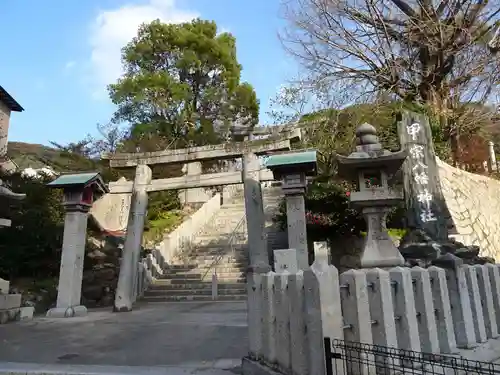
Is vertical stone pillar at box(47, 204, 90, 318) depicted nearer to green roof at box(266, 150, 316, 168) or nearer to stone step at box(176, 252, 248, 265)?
green roof at box(266, 150, 316, 168)

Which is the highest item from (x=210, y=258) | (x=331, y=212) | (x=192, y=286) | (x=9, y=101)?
(x=9, y=101)

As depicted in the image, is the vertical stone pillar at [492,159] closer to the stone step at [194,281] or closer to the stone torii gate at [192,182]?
the stone torii gate at [192,182]

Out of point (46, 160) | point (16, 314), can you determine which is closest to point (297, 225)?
point (16, 314)

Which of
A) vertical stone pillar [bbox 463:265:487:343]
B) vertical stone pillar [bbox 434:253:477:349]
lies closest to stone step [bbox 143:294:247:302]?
vertical stone pillar [bbox 463:265:487:343]

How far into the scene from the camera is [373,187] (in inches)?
248

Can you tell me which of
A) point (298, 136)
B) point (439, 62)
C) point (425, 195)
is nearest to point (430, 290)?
point (425, 195)

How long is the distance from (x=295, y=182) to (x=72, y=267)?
247 inches

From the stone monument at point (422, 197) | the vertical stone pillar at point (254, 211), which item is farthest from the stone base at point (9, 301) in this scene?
the stone monument at point (422, 197)

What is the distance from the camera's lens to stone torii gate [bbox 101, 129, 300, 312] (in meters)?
10.6

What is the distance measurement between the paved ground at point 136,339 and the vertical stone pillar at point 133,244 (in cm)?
61

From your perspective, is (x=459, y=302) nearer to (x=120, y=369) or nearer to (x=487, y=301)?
(x=487, y=301)

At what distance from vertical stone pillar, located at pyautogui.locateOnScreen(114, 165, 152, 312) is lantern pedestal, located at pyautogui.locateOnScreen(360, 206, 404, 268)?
7.37 metres

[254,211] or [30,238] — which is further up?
[254,211]

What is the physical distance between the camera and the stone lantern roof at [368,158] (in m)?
6.27
